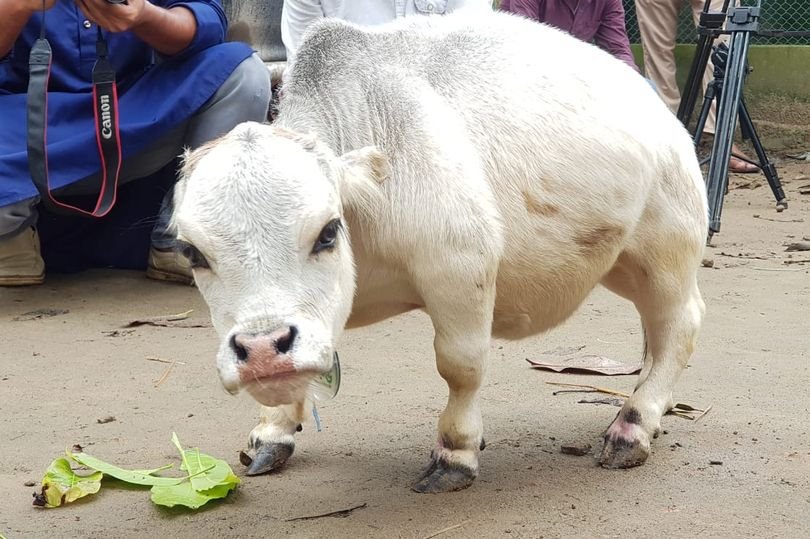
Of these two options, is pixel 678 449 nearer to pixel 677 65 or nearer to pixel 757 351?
pixel 757 351

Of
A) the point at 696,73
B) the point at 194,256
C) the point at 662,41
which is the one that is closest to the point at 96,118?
the point at 194,256

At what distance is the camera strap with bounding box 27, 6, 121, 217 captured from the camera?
427cm

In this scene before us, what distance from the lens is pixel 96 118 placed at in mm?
4293

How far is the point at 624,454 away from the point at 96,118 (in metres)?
2.26

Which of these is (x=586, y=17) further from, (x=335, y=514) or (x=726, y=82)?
(x=335, y=514)

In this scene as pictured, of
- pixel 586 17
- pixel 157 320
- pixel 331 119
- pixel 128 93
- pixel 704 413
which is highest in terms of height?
pixel 331 119

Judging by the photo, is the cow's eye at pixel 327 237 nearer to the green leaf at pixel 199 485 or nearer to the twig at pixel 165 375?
the green leaf at pixel 199 485

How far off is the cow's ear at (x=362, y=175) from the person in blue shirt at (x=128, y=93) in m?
2.07

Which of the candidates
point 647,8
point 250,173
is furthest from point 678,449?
point 647,8

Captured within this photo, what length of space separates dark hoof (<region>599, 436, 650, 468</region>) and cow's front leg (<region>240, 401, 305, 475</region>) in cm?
→ 86

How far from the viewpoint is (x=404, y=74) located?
3105 mm

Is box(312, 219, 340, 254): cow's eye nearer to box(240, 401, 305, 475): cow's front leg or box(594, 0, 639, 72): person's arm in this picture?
→ box(240, 401, 305, 475): cow's front leg

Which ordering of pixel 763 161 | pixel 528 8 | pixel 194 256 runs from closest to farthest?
1. pixel 194 256
2. pixel 528 8
3. pixel 763 161

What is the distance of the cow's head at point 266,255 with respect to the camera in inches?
93.7
